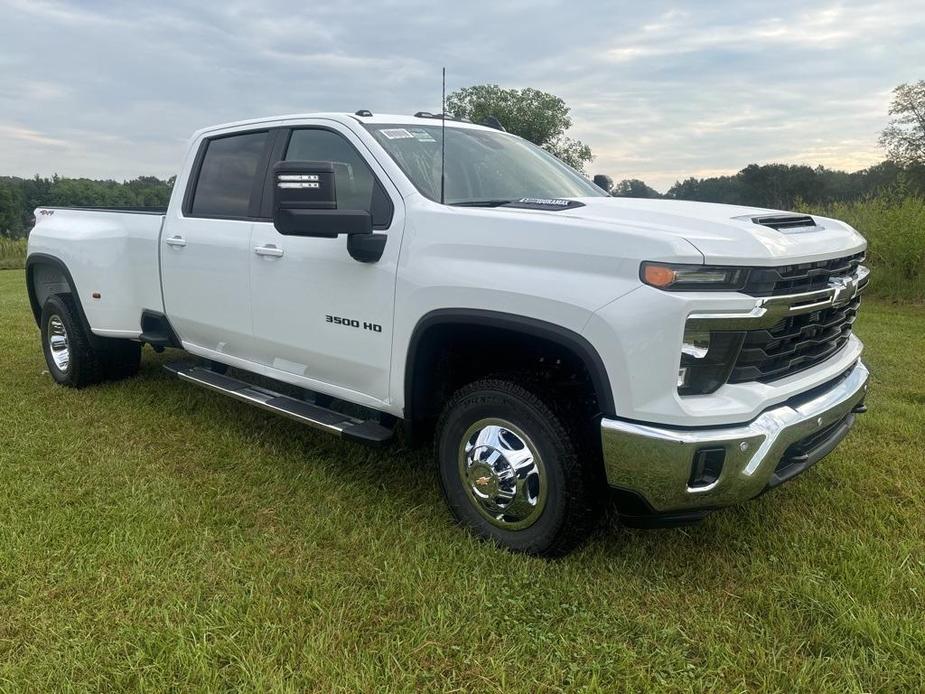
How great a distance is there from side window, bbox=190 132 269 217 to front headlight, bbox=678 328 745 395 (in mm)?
2670

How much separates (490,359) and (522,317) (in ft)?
2.00

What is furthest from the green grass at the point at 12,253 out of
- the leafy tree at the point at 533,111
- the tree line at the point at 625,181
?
the leafy tree at the point at 533,111

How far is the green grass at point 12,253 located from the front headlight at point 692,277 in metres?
27.7

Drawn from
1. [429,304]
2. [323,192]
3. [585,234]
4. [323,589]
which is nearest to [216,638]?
[323,589]

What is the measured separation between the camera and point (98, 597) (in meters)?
2.66

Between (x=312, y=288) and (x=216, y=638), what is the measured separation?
5.52 feet

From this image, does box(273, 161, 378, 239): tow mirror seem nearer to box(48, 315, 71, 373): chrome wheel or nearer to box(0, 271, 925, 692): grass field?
box(0, 271, 925, 692): grass field

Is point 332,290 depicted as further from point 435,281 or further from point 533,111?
point 533,111

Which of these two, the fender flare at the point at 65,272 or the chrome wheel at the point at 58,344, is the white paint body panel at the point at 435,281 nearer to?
the fender flare at the point at 65,272

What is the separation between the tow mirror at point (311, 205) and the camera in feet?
9.39

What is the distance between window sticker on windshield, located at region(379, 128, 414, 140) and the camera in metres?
3.48

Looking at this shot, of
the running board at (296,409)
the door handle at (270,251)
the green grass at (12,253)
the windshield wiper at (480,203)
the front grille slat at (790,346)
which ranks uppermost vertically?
the windshield wiper at (480,203)

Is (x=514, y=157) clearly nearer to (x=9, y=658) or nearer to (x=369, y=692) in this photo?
(x=369, y=692)

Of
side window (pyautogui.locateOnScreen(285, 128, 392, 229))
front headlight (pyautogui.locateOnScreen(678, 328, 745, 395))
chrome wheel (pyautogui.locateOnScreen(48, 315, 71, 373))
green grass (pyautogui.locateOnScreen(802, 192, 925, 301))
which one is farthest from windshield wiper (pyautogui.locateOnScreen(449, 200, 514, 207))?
green grass (pyautogui.locateOnScreen(802, 192, 925, 301))
